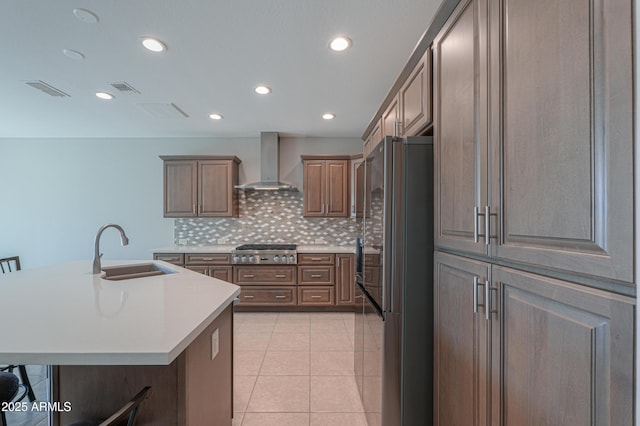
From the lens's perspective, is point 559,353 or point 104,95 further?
point 104,95

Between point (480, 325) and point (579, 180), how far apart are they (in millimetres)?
605

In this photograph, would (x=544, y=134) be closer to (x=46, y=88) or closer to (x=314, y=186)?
(x=314, y=186)

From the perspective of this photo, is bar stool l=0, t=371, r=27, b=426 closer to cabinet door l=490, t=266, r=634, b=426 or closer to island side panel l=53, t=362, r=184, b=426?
island side panel l=53, t=362, r=184, b=426

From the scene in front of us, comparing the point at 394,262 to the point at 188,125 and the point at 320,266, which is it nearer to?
the point at 320,266

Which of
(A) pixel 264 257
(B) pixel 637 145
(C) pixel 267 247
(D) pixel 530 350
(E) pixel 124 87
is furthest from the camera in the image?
(C) pixel 267 247

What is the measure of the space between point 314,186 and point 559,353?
12.0 feet

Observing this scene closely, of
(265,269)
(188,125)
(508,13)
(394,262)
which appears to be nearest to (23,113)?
(188,125)

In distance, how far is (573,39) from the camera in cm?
65

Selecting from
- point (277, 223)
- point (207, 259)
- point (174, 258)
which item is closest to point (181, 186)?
point (174, 258)

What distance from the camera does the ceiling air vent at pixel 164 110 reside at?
329 cm

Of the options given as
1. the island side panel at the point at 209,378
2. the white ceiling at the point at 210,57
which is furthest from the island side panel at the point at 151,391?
the white ceiling at the point at 210,57

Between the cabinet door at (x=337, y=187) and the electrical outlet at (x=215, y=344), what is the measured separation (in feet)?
9.65

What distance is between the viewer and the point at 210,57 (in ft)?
7.53

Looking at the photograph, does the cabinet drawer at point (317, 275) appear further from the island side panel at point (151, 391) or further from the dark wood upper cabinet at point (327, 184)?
the island side panel at point (151, 391)
